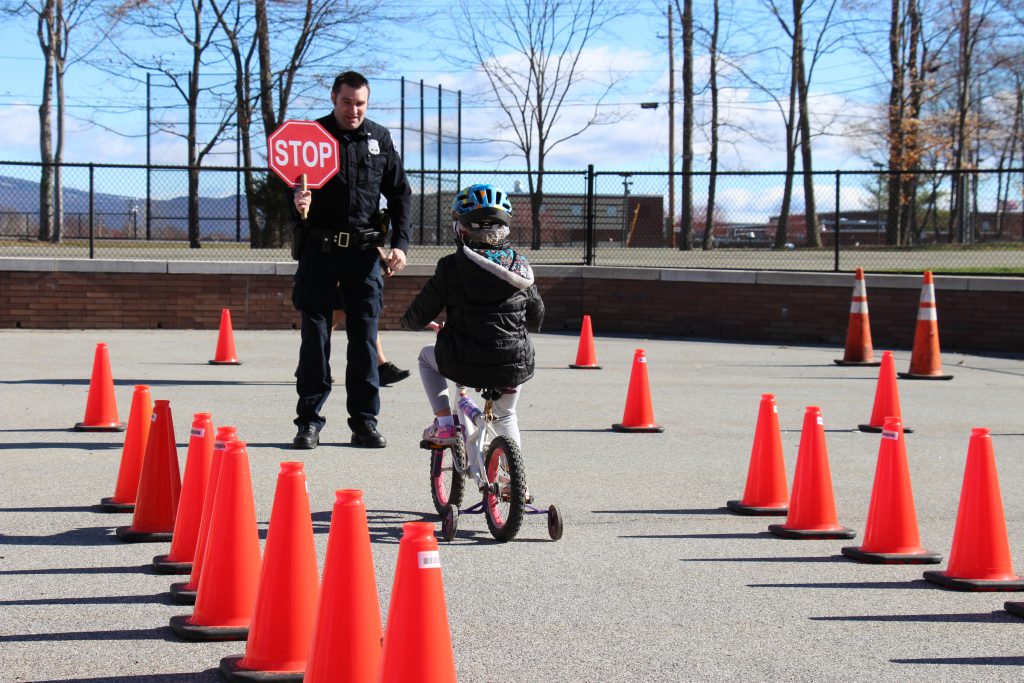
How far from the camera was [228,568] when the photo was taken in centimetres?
432

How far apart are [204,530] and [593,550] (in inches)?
71.5

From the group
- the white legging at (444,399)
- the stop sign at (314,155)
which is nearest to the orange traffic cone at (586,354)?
the stop sign at (314,155)

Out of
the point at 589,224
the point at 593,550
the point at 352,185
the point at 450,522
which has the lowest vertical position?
the point at 593,550

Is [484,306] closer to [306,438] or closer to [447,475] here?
[447,475]

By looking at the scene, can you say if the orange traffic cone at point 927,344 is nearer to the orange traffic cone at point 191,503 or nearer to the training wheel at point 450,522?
the training wheel at point 450,522

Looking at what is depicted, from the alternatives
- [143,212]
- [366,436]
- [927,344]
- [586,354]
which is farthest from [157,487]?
[143,212]

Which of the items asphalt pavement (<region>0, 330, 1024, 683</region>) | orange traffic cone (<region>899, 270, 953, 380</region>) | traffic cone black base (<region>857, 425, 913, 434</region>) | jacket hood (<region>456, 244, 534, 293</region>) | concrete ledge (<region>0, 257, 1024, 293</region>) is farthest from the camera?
concrete ledge (<region>0, 257, 1024, 293</region>)

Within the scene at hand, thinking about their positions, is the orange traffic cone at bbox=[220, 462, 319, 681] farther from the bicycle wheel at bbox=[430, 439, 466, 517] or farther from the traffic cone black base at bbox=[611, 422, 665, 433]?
the traffic cone black base at bbox=[611, 422, 665, 433]

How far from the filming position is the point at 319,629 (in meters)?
3.54

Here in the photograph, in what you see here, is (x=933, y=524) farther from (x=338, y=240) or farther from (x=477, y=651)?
(x=338, y=240)

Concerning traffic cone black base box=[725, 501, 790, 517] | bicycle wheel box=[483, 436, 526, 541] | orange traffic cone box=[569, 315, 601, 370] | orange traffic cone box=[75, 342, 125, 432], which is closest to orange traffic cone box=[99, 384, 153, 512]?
bicycle wheel box=[483, 436, 526, 541]

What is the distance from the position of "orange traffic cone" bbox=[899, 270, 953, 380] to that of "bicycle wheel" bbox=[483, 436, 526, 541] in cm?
800

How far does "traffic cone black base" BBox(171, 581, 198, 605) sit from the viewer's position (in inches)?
186

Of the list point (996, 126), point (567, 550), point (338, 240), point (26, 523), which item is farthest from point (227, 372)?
point (996, 126)
